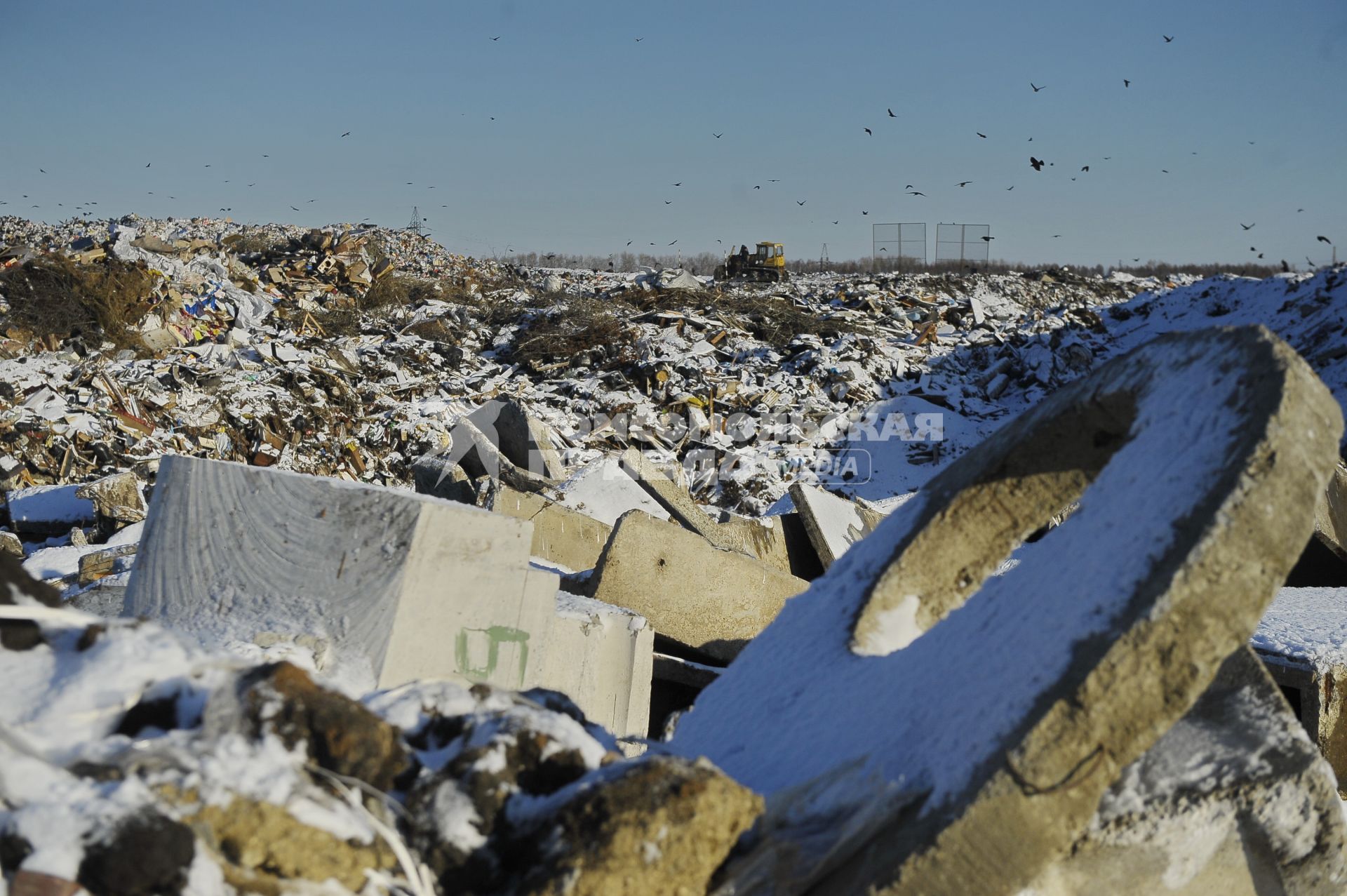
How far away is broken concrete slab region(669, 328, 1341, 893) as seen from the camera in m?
1.09

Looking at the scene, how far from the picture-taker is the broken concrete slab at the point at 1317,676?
2885 millimetres

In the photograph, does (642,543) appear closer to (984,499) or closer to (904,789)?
(984,499)

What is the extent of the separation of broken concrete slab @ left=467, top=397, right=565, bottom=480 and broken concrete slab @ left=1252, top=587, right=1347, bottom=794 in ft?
13.4

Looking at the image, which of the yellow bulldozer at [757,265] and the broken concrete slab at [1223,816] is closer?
the broken concrete slab at [1223,816]

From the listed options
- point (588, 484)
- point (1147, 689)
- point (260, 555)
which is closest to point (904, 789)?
point (1147, 689)

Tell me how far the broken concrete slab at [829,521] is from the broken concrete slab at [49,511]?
4579mm

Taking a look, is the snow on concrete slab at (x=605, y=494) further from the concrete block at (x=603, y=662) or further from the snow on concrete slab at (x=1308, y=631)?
the snow on concrete slab at (x=1308, y=631)

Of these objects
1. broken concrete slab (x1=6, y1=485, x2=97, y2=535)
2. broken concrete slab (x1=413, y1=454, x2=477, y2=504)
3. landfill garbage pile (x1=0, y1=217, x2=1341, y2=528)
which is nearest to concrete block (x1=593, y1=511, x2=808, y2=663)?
broken concrete slab (x1=413, y1=454, x2=477, y2=504)

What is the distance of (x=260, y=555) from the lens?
2.23m

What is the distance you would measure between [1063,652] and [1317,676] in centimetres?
228

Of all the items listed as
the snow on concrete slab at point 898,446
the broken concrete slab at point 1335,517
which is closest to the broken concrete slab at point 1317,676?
the broken concrete slab at point 1335,517

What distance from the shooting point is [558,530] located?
4.51 meters

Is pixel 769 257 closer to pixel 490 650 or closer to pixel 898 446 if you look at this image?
pixel 898 446

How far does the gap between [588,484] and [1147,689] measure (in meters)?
4.19
